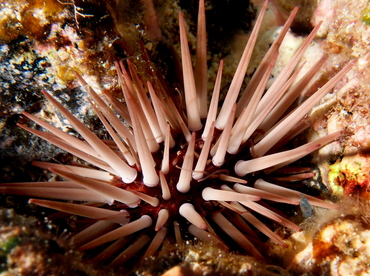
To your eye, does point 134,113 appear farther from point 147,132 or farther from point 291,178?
point 291,178

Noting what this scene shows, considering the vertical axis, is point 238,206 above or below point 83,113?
below

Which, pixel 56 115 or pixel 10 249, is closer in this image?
pixel 10 249

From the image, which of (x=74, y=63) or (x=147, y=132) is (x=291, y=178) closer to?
(x=147, y=132)

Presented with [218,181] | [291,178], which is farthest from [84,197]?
[291,178]

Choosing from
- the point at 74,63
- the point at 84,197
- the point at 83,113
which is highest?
the point at 74,63

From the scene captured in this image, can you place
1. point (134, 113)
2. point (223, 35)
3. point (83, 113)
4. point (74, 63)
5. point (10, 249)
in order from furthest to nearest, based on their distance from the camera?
point (223, 35) < point (83, 113) < point (74, 63) < point (134, 113) < point (10, 249)

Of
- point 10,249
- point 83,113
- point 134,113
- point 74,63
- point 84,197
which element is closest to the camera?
point 10,249
